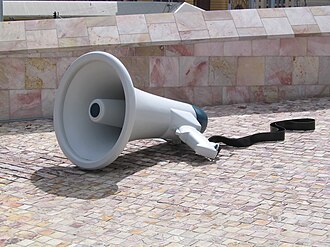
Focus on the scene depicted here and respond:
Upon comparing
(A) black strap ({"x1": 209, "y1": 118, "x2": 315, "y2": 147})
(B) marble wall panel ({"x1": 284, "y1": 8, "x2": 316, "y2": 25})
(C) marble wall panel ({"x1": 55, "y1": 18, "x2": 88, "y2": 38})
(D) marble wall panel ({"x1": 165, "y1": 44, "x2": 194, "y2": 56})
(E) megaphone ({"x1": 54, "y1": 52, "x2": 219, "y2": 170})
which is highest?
(B) marble wall panel ({"x1": 284, "y1": 8, "x2": 316, "y2": 25})

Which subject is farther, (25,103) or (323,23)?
(323,23)

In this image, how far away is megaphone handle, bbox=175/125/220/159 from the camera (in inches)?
225

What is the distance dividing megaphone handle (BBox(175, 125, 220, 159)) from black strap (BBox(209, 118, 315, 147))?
0.44 metres

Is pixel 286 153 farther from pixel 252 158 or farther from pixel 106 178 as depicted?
pixel 106 178

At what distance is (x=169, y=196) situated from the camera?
15.4 feet

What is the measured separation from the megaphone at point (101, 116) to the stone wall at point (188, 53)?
97.5 inches

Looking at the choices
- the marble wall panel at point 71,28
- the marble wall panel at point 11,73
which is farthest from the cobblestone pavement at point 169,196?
the marble wall panel at point 71,28

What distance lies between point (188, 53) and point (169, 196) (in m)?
4.37

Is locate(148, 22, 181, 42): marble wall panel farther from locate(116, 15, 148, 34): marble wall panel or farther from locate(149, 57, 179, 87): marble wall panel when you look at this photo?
locate(149, 57, 179, 87): marble wall panel

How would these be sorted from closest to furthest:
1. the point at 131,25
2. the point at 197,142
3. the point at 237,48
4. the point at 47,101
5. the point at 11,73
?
the point at 197,142
the point at 11,73
the point at 47,101
the point at 131,25
the point at 237,48

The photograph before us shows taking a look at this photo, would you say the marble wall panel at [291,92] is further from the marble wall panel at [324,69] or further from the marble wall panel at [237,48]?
the marble wall panel at [237,48]

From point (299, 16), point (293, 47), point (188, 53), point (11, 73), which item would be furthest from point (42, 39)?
point (299, 16)

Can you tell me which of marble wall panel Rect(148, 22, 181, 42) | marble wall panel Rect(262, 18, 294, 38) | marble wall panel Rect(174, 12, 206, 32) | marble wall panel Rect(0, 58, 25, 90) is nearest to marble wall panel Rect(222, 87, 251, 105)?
marble wall panel Rect(262, 18, 294, 38)

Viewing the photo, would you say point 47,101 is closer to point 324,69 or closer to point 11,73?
point 11,73
